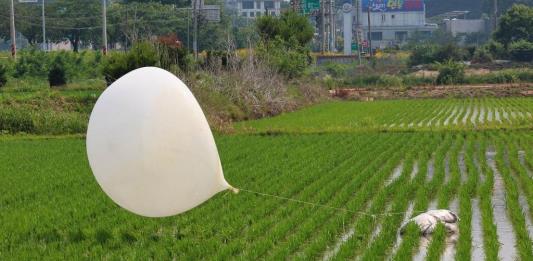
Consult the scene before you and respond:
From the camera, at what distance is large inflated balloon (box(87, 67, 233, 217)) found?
802 centimetres

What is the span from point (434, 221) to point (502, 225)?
3.58 ft

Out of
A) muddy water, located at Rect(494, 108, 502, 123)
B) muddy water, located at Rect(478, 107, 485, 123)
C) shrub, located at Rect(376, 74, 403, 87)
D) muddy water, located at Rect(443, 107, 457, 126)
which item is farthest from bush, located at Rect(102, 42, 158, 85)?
shrub, located at Rect(376, 74, 403, 87)

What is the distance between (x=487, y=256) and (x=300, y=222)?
2.60 meters

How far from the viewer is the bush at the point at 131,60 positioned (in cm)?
2953

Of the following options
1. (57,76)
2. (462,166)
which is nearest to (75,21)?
(57,76)

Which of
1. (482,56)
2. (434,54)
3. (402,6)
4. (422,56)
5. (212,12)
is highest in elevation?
(402,6)

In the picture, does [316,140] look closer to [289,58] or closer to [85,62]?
[289,58]

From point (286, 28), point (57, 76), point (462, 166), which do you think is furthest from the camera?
point (286, 28)

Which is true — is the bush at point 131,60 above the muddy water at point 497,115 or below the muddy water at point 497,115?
above

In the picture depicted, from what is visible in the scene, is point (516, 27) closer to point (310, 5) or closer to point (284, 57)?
point (310, 5)

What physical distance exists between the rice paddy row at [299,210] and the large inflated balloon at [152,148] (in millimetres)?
667

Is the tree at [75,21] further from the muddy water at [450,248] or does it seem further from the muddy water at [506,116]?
the muddy water at [450,248]

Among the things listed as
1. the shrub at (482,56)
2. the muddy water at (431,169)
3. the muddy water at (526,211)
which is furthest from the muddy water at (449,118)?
the shrub at (482,56)

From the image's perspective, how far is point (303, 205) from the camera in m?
11.5
